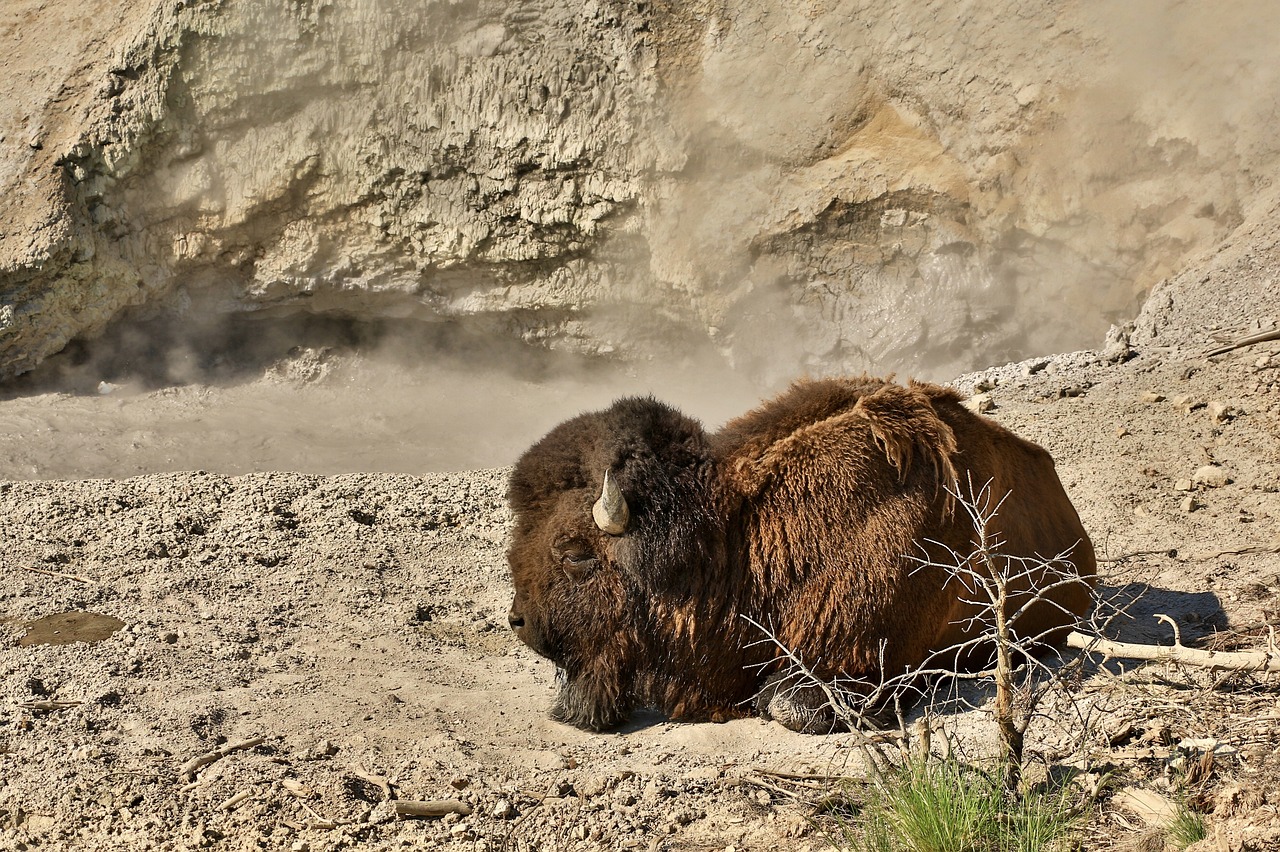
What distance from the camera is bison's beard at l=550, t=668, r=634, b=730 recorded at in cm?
446

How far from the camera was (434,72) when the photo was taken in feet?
38.6

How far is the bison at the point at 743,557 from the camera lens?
171 inches

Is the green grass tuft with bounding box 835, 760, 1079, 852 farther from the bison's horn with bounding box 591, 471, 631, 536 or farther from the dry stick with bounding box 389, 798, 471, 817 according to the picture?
the bison's horn with bounding box 591, 471, 631, 536

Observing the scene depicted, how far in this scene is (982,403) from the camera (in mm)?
8328

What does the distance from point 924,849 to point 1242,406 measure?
5.62 metres

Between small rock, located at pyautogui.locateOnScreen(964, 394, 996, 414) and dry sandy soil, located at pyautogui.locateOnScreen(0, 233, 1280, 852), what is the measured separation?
7 cm

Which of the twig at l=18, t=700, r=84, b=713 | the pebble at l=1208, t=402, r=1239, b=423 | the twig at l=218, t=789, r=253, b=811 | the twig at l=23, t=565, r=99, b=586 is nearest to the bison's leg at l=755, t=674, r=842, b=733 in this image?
the twig at l=218, t=789, r=253, b=811

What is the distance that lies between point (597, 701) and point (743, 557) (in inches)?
32.8

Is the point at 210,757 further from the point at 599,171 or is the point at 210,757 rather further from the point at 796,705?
the point at 599,171

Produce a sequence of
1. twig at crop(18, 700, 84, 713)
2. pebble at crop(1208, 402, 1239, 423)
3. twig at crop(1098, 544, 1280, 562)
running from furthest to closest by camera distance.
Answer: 1. pebble at crop(1208, 402, 1239, 423)
2. twig at crop(1098, 544, 1280, 562)
3. twig at crop(18, 700, 84, 713)

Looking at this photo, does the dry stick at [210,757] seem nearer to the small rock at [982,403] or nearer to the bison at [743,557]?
the bison at [743,557]

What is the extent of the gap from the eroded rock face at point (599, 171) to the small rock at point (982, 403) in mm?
2636

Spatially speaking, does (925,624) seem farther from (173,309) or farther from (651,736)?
(173,309)

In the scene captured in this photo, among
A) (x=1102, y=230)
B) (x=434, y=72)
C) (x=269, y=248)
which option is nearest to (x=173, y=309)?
(x=269, y=248)
